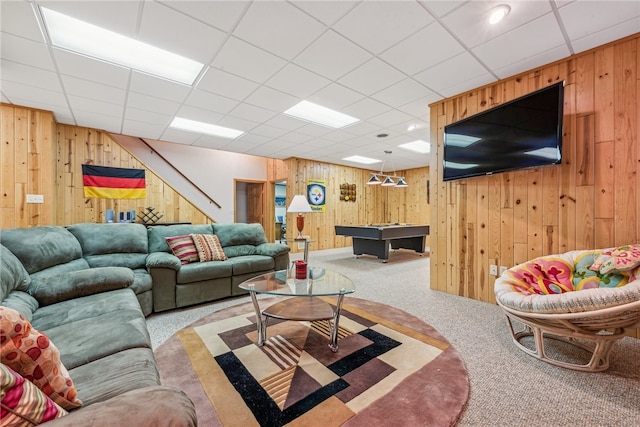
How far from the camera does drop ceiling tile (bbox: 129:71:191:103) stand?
2.76 metres

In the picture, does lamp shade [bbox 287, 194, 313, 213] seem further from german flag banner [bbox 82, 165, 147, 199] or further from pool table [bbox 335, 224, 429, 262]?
german flag banner [bbox 82, 165, 147, 199]

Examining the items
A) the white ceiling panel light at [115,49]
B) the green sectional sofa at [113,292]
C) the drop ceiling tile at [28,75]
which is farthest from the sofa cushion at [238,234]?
the drop ceiling tile at [28,75]

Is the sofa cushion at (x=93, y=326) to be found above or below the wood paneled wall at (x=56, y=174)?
below

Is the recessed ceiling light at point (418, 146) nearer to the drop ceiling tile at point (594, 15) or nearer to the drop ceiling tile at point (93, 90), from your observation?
the drop ceiling tile at point (594, 15)

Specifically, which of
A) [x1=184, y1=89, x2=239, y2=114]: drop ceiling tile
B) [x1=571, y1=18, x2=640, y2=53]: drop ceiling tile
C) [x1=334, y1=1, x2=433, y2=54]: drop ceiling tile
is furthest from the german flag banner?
[x1=571, y1=18, x2=640, y2=53]: drop ceiling tile

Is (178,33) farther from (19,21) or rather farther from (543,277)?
(543,277)

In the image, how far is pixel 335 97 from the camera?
3215 mm

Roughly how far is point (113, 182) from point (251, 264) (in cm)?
364

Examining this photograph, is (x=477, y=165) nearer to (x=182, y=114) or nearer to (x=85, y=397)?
(x=85, y=397)

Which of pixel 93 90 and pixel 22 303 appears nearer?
pixel 22 303

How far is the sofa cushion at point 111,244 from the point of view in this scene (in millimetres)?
2703

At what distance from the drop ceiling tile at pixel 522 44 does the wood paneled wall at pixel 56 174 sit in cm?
550

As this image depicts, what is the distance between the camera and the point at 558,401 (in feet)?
4.62

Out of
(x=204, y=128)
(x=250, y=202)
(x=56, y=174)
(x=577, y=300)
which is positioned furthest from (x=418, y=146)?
(x=56, y=174)
